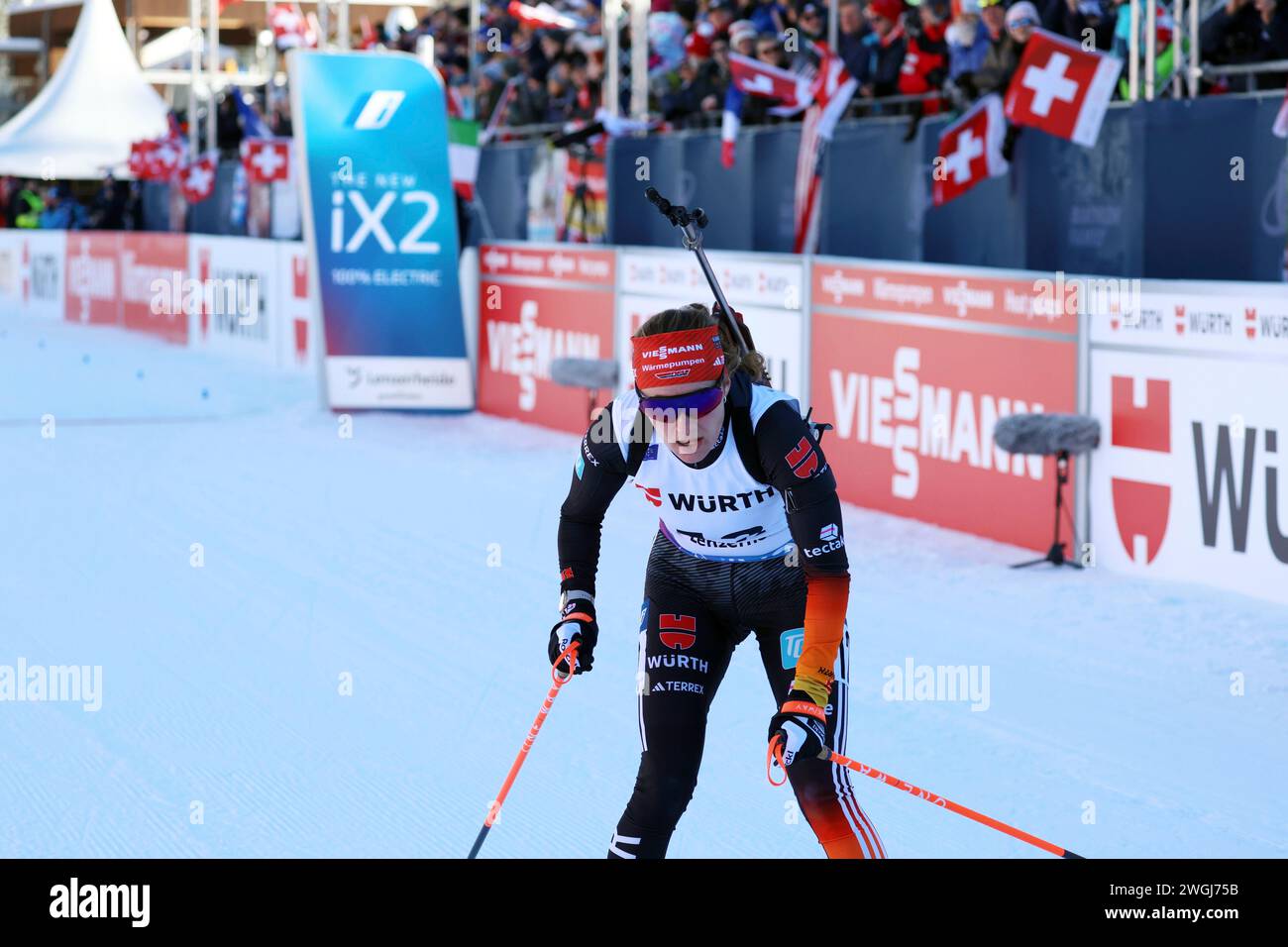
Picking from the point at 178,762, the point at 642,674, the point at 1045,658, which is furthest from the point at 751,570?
the point at 1045,658

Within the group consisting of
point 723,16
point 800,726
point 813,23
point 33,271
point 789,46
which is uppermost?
point 723,16

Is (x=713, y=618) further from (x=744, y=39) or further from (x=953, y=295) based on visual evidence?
(x=744, y=39)

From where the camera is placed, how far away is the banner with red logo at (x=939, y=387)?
10719 mm

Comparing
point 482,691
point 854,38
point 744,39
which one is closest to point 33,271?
point 744,39

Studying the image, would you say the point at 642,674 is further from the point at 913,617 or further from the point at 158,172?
the point at 158,172

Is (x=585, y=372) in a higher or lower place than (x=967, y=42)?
lower

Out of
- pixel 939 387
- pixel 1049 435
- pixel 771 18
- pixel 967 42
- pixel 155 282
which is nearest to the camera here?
pixel 1049 435

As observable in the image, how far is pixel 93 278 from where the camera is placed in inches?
1146

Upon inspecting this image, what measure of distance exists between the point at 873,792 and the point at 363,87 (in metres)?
12.2

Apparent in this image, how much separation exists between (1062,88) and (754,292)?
274cm

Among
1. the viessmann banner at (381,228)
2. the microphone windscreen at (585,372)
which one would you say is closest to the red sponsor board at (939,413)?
the microphone windscreen at (585,372)

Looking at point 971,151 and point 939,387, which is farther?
point 971,151

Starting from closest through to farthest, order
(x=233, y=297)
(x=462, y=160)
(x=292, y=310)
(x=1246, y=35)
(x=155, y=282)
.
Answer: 1. (x=1246, y=35)
2. (x=462, y=160)
3. (x=292, y=310)
4. (x=233, y=297)
5. (x=155, y=282)
